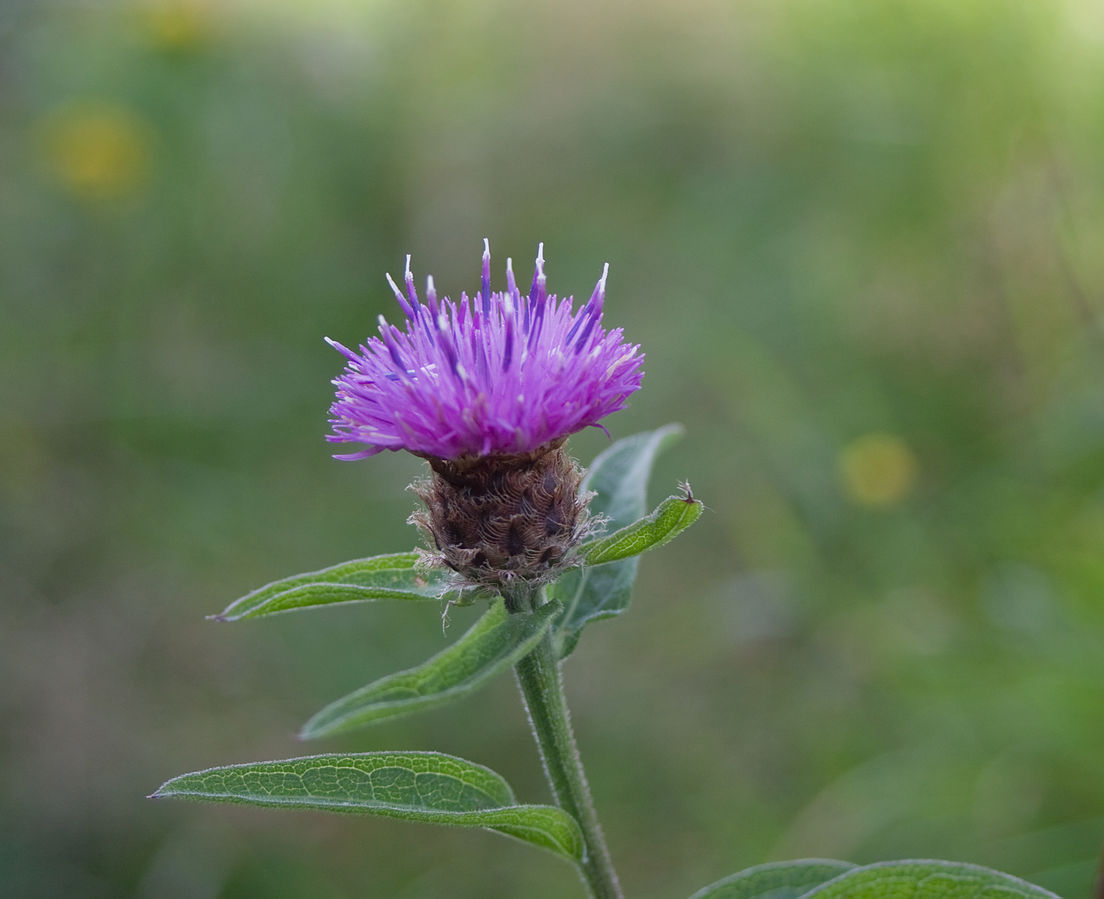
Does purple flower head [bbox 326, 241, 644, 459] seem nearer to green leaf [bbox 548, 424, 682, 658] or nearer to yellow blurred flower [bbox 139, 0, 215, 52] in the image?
green leaf [bbox 548, 424, 682, 658]

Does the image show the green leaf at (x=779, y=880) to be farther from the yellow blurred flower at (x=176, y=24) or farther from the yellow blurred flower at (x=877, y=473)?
the yellow blurred flower at (x=176, y=24)

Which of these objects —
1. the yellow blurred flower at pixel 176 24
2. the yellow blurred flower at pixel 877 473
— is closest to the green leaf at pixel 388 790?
the yellow blurred flower at pixel 877 473

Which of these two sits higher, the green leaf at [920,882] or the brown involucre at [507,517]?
the brown involucre at [507,517]

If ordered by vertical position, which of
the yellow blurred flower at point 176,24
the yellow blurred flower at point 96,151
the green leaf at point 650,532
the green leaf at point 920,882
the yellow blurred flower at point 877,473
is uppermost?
the yellow blurred flower at point 176,24

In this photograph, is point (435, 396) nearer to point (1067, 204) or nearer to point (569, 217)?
point (1067, 204)

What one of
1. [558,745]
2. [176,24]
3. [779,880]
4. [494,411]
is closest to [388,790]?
[558,745]
